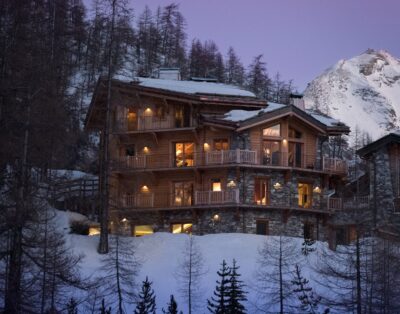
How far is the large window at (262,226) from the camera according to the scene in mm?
47625

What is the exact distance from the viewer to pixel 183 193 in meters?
49.4

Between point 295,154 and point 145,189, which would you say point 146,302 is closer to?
point 145,189

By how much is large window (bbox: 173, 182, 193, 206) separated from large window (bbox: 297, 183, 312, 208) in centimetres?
705

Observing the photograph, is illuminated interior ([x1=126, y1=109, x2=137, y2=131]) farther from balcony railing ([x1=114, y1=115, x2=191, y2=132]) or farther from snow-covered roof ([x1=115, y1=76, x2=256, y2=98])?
snow-covered roof ([x1=115, y1=76, x2=256, y2=98])

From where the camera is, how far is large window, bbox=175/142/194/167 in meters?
49.9

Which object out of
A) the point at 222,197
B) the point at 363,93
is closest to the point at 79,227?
the point at 222,197

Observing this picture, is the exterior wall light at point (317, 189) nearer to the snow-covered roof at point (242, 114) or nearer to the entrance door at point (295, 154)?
the entrance door at point (295, 154)

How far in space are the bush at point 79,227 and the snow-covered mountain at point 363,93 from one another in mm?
69549

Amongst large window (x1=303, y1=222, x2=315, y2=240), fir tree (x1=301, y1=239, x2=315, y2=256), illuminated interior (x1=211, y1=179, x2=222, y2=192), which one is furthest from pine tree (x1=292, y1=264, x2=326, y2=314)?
large window (x1=303, y1=222, x2=315, y2=240)

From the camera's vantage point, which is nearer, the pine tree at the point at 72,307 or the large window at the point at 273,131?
the pine tree at the point at 72,307

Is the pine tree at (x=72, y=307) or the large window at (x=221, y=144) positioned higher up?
the large window at (x=221, y=144)

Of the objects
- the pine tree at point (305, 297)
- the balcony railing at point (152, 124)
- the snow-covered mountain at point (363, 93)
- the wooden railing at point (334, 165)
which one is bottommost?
the pine tree at point (305, 297)

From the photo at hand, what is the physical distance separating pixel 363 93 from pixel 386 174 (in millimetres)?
80552

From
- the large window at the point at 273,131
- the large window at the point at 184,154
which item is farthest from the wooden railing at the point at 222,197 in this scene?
the large window at the point at 273,131
